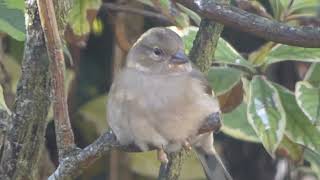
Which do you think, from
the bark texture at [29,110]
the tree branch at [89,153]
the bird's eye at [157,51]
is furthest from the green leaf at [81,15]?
the tree branch at [89,153]

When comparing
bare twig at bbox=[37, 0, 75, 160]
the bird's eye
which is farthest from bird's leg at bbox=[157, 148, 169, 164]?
the bird's eye

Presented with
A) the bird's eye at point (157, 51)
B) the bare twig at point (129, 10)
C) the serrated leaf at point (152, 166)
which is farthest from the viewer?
the serrated leaf at point (152, 166)

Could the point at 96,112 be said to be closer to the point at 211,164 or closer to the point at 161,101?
the point at 211,164

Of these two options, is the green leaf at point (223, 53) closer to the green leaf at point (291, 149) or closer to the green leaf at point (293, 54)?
the green leaf at point (293, 54)

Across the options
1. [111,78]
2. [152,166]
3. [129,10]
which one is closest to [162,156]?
[129,10]

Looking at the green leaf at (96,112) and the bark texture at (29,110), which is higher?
the bark texture at (29,110)

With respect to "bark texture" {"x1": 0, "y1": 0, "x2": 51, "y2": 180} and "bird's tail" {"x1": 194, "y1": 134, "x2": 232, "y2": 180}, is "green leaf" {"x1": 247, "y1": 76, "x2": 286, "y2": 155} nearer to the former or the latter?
"bird's tail" {"x1": 194, "y1": 134, "x2": 232, "y2": 180}

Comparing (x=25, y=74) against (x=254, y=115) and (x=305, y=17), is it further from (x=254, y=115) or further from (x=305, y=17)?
(x=305, y=17)

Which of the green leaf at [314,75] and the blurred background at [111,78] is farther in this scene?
the blurred background at [111,78]
